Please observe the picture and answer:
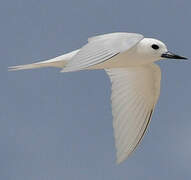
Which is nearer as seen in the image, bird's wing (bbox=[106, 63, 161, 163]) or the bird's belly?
the bird's belly

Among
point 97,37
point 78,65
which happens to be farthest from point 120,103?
point 78,65

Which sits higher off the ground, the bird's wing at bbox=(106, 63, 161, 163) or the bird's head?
the bird's head

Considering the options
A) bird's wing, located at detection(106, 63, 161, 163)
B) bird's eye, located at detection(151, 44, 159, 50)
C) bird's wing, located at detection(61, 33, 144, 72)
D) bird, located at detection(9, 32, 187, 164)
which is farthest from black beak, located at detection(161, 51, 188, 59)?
bird's wing, located at detection(61, 33, 144, 72)

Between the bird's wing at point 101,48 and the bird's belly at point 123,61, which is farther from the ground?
the bird's wing at point 101,48

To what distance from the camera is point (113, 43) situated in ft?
41.8

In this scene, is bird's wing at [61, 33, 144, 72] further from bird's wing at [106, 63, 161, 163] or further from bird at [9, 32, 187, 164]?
bird's wing at [106, 63, 161, 163]

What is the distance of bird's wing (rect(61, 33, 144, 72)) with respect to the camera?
11.7m

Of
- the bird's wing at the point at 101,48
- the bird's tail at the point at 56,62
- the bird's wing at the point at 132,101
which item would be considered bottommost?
the bird's wing at the point at 132,101

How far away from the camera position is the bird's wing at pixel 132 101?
52.4ft

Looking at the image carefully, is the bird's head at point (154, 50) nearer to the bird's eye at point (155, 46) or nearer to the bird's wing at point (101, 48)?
the bird's eye at point (155, 46)

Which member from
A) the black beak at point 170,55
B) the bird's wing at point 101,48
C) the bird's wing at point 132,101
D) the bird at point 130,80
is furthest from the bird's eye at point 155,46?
the bird's wing at point 132,101

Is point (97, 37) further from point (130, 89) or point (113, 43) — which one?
point (130, 89)

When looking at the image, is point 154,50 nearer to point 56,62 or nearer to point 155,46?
point 155,46

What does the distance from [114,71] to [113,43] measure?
4.16 metres
